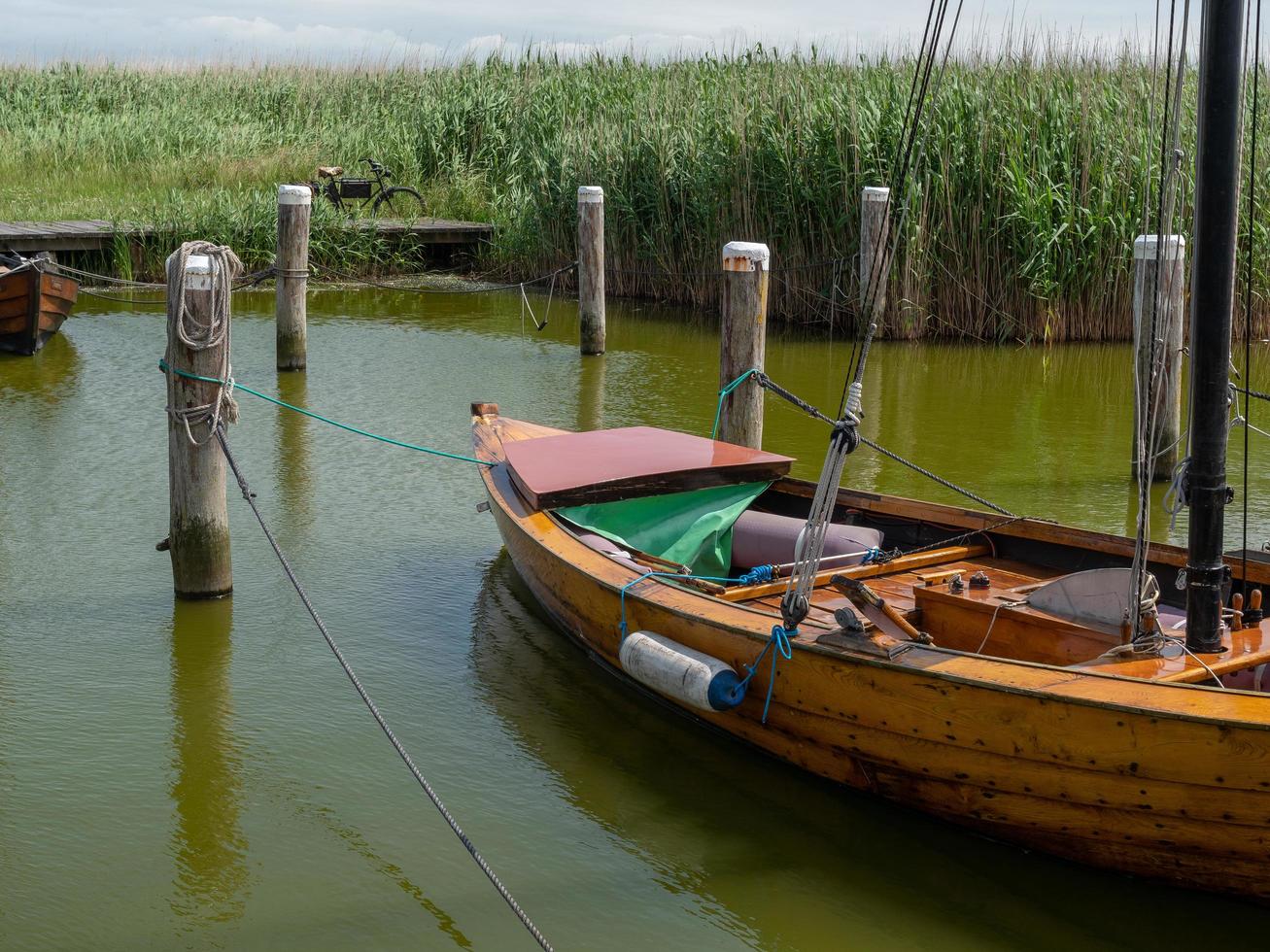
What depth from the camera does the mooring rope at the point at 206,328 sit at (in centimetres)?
623

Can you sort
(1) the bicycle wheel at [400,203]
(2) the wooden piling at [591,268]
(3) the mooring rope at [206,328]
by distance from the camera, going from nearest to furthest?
(3) the mooring rope at [206,328]
(2) the wooden piling at [591,268]
(1) the bicycle wheel at [400,203]

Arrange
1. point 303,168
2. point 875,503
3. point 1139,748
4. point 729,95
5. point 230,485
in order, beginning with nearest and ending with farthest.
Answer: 1. point 1139,748
2. point 875,503
3. point 230,485
4. point 729,95
5. point 303,168

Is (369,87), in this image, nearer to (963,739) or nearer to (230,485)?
(230,485)

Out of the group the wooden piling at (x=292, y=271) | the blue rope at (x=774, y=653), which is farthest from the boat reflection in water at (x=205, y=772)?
the wooden piling at (x=292, y=271)

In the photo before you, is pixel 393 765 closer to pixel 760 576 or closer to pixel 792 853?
pixel 792 853

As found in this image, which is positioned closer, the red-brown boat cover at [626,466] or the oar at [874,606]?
the oar at [874,606]

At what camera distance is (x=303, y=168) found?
20.5m

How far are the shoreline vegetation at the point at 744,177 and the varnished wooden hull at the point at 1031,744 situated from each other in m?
5.79

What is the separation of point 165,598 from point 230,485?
2050mm

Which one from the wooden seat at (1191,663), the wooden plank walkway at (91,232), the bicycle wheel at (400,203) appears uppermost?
the bicycle wheel at (400,203)

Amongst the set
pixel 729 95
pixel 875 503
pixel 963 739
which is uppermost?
pixel 729 95

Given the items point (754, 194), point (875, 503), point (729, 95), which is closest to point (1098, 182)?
point (754, 194)

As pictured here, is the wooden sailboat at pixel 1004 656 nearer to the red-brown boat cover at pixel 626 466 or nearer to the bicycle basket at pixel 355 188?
the red-brown boat cover at pixel 626 466

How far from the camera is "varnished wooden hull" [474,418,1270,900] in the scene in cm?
398
